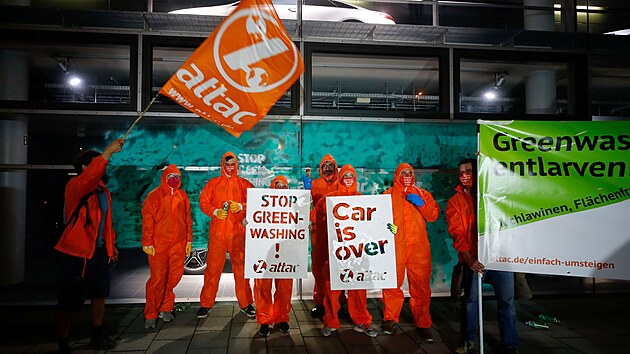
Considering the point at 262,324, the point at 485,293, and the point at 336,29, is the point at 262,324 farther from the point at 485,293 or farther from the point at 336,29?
the point at 336,29

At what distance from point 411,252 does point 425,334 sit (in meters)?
0.94

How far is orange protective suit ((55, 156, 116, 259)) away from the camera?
Result: 390 centimetres

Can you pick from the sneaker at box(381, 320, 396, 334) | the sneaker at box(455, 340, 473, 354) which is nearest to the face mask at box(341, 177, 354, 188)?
the sneaker at box(381, 320, 396, 334)

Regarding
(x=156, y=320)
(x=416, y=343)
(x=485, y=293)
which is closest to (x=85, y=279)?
(x=156, y=320)

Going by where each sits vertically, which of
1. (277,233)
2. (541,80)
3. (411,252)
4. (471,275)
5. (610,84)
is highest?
(610,84)

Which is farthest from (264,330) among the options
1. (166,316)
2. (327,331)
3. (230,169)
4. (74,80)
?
(74,80)

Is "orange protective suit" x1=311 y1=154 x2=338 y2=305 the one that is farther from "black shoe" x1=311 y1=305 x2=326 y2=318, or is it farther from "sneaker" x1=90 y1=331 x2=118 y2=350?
"sneaker" x1=90 y1=331 x2=118 y2=350

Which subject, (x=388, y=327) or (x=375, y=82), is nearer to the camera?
(x=388, y=327)

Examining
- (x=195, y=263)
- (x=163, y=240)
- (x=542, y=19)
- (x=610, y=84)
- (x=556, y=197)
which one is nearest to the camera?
(x=556, y=197)

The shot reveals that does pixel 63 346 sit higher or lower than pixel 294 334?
higher

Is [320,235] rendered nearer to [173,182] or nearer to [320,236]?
[320,236]

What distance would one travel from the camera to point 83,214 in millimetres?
4133

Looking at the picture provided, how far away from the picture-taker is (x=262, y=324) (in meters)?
4.72

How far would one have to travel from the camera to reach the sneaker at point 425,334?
4.56 metres
